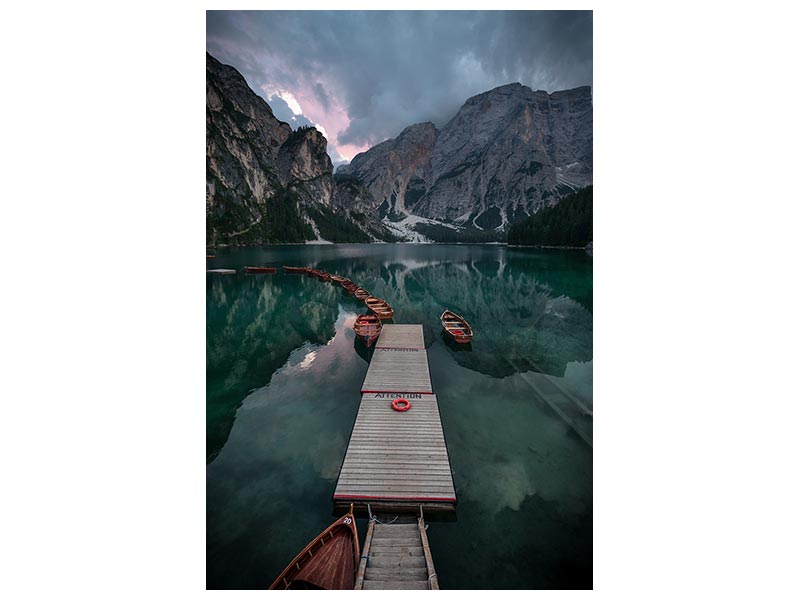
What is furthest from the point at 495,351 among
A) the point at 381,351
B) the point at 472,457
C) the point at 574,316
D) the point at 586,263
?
the point at 586,263

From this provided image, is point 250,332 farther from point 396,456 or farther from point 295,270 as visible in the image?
point 295,270

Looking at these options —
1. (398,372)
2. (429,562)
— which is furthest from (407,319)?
(429,562)

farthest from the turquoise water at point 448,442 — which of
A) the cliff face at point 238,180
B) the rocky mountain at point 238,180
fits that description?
the cliff face at point 238,180

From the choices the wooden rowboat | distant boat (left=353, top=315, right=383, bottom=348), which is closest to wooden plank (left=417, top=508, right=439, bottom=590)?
the wooden rowboat

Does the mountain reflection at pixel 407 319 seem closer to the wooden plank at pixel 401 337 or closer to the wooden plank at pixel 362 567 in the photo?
the wooden plank at pixel 401 337

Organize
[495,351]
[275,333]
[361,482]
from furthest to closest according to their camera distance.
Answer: [275,333] < [495,351] < [361,482]

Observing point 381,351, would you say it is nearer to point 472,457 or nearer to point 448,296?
point 472,457
